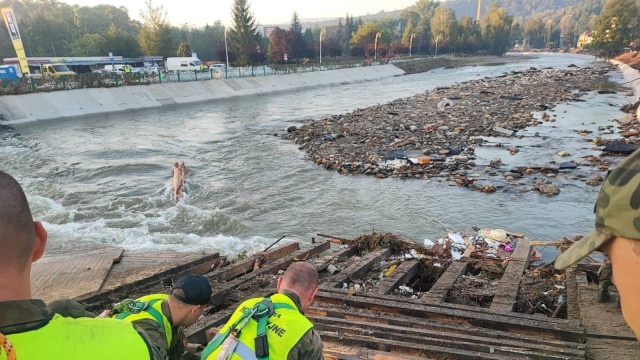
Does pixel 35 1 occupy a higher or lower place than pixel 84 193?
higher

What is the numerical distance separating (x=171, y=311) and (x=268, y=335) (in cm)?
106

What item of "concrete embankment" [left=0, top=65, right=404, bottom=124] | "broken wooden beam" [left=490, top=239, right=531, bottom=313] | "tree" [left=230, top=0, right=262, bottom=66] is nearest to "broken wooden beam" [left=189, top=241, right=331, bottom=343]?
"broken wooden beam" [left=490, top=239, right=531, bottom=313]

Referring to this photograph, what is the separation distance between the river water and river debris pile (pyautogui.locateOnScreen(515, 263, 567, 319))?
12.4ft

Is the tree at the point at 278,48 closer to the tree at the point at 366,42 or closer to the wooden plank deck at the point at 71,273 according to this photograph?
the tree at the point at 366,42

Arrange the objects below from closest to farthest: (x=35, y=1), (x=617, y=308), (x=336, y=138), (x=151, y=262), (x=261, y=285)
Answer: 1. (x=617, y=308)
2. (x=261, y=285)
3. (x=151, y=262)
4. (x=336, y=138)
5. (x=35, y=1)

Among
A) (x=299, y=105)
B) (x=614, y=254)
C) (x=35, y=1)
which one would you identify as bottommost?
(x=299, y=105)

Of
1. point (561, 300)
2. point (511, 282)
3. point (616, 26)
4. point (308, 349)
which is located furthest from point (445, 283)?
point (616, 26)

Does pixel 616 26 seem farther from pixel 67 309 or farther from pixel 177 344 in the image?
pixel 67 309

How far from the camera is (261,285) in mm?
5980

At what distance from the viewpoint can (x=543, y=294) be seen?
17.8 ft

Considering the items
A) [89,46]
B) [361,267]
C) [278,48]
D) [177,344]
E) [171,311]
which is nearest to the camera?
[171,311]

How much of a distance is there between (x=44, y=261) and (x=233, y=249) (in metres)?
3.42

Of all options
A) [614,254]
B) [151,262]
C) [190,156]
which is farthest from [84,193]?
[614,254]

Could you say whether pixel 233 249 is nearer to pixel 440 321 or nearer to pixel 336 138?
pixel 440 321
